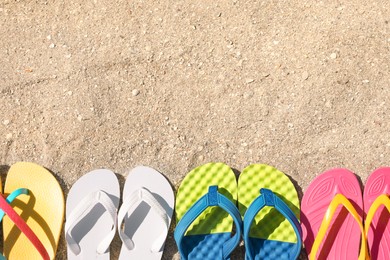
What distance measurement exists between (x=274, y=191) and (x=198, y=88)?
15.5 inches

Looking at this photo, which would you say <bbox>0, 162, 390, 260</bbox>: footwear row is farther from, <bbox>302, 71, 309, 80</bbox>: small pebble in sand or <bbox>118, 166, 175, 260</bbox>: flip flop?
<bbox>302, 71, 309, 80</bbox>: small pebble in sand

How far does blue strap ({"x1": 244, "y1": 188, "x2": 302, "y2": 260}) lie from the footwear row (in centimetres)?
1

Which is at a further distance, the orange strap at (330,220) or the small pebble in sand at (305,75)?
the small pebble in sand at (305,75)

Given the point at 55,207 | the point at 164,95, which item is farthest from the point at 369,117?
the point at 55,207

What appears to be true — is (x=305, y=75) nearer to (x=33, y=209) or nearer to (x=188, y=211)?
(x=188, y=211)

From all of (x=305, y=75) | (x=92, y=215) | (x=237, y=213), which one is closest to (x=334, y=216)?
(x=237, y=213)

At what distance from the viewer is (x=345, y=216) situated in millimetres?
1625

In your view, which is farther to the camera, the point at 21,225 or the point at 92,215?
the point at 92,215

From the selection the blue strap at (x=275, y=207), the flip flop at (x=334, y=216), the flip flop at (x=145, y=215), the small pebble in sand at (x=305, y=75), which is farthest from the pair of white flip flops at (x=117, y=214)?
the small pebble in sand at (x=305, y=75)

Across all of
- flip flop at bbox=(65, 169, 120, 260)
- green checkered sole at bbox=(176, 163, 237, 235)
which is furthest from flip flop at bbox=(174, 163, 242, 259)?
flip flop at bbox=(65, 169, 120, 260)

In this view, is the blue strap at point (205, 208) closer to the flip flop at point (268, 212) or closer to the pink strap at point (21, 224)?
the flip flop at point (268, 212)

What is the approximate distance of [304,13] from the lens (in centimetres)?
172

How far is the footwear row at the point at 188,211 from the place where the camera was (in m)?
1.60

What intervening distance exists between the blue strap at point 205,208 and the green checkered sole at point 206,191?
80 mm
